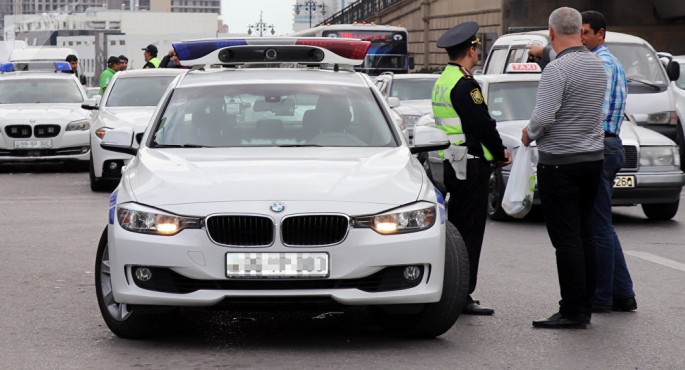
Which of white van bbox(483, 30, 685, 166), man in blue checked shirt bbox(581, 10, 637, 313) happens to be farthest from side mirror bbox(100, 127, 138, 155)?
white van bbox(483, 30, 685, 166)

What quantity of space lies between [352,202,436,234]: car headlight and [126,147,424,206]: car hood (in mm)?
58

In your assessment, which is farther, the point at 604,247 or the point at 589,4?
the point at 589,4

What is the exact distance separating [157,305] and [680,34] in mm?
43170

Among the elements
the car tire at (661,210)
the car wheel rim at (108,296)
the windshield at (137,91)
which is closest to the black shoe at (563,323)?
the car wheel rim at (108,296)

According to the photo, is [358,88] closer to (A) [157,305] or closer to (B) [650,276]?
(A) [157,305]

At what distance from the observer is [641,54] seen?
20.4 m

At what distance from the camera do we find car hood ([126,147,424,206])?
23.1 ft

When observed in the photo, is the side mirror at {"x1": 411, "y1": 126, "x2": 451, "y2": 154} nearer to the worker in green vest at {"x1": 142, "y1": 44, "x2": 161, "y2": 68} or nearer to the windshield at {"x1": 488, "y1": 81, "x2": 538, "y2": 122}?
the windshield at {"x1": 488, "y1": 81, "x2": 538, "y2": 122}

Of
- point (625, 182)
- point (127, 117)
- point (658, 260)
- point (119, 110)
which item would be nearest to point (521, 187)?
point (658, 260)

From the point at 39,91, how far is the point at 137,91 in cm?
397

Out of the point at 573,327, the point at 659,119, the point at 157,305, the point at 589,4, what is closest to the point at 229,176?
the point at 157,305

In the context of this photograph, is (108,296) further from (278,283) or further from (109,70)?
(109,70)

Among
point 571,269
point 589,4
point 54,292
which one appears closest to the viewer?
point 571,269

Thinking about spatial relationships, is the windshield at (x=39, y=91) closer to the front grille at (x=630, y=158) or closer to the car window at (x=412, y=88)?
the car window at (x=412, y=88)
